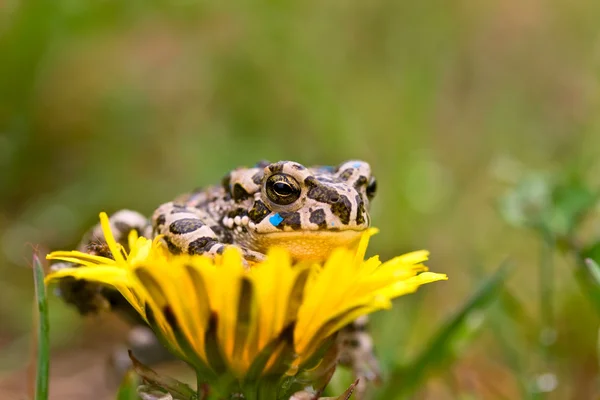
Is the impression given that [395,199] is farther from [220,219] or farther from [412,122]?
[220,219]

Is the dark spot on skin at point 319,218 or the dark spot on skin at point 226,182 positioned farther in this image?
the dark spot on skin at point 226,182

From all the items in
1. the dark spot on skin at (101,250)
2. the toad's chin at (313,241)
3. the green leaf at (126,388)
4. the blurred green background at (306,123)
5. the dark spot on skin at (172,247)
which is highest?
the blurred green background at (306,123)

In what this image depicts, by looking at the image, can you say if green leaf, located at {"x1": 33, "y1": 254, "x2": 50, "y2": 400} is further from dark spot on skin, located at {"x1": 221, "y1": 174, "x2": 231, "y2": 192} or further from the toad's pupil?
dark spot on skin, located at {"x1": 221, "y1": 174, "x2": 231, "y2": 192}

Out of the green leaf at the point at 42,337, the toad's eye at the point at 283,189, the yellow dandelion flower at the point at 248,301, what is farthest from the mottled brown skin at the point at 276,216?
the yellow dandelion flower at the point at 248,301

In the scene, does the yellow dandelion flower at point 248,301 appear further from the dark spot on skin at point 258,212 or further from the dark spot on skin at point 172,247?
the dark spot on skin at point 258,212

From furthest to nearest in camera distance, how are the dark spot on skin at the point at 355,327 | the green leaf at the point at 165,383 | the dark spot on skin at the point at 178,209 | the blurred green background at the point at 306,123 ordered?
the blurred green background at the point at 306,123
the dark spot on skin at the point at 355,327
the dark spot on skin at the point at 178,209
the green leaf at the point at 165,383

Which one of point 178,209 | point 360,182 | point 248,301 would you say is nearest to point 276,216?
point 360,182
